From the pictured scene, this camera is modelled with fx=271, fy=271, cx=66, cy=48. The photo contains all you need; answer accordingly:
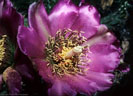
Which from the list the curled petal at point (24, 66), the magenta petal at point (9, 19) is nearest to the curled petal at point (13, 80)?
the curled petal at point (24, 66)

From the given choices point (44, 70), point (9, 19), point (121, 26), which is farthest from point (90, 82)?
point (121, 26)

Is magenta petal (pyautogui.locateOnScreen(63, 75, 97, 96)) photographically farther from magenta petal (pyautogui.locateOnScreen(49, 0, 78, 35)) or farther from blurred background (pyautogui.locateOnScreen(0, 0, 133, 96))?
blurred background (pyautogui.locateOnScreen(0, 0, 133, 96))

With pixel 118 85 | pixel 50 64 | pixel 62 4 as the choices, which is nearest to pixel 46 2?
pixel 62 4

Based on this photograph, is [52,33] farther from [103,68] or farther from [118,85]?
[118,85]

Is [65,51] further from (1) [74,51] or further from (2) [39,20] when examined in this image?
(2) [39,20]

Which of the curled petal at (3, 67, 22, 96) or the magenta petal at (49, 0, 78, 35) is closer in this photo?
the curled petal at (3, 67, 22, 96)

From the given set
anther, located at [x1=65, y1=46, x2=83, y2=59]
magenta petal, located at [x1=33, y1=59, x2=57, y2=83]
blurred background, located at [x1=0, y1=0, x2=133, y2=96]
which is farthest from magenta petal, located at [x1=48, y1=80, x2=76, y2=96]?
blurred background, located at [x1=0, y1=0, x2=133, y2=96]

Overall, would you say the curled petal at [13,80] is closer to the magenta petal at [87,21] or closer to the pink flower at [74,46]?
the pink flower at [74,46]
